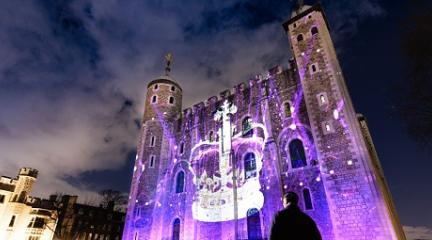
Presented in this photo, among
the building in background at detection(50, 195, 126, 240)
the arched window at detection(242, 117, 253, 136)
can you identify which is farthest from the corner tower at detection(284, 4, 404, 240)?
the building in background at detection(50, 195, 126, 240)

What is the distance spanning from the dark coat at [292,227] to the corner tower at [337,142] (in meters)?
9.85

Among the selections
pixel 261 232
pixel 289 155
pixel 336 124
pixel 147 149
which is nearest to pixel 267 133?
pixel 289 155

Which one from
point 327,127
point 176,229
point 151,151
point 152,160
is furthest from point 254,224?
point 151,151

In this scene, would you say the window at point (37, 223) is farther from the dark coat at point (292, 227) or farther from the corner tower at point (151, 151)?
the dark coat at point (292, 227)

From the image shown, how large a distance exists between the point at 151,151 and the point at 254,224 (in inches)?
464

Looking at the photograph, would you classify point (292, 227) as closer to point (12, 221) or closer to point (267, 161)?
point (267, 161)

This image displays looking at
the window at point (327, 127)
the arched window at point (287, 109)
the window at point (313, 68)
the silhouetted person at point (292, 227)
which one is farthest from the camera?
the arched window at point (287, 109)

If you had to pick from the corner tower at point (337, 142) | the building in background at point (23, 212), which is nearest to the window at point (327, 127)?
the corner tower at point (337, 142)

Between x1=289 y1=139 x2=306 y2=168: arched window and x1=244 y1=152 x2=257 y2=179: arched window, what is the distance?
9.04ft

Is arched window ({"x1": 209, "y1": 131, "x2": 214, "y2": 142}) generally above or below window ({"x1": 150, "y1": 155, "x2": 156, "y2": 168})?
above

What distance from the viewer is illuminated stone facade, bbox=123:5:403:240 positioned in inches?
499

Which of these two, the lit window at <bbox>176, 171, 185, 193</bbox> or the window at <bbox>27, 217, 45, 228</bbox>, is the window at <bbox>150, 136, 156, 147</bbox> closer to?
the lit window at <bbox>176, 171, 185, 193</bbox>

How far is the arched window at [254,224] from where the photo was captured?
1516cm

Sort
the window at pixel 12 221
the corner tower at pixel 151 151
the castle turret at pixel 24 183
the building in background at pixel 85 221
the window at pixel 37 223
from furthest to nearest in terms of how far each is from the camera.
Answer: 1. the building in background at pixel 85 221
2. the window at pixel 37 223
3. the castle turret at pixel 24 183
4. the window at pixel 12 221
5. the corner tower at pixel 151 151
